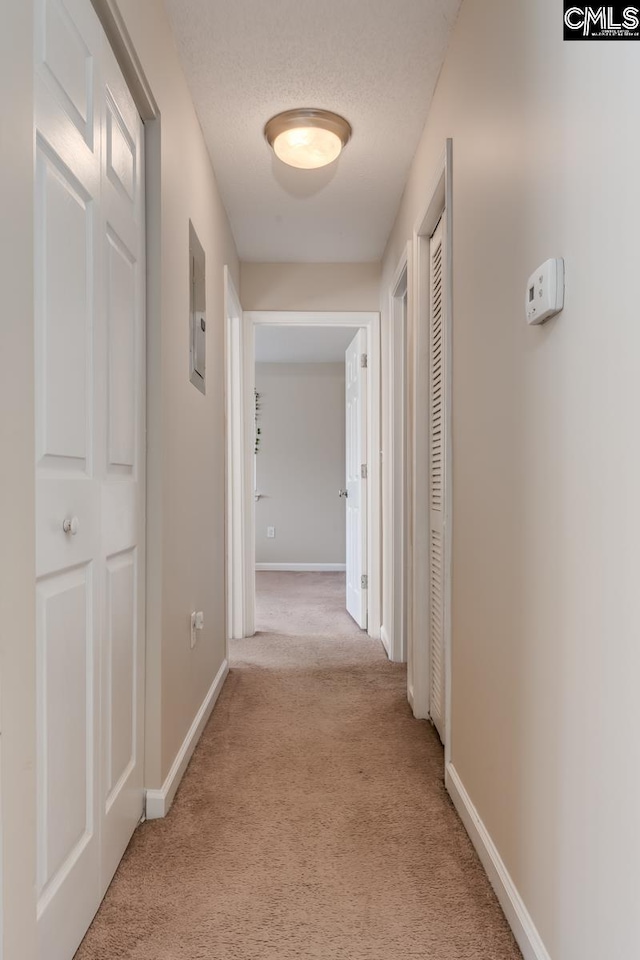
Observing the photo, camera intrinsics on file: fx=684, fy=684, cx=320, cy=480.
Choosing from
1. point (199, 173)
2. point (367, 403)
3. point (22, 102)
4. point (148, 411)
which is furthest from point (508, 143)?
point (367, 403)

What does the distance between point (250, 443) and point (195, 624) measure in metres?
1.78

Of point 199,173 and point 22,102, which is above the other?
point 199,173

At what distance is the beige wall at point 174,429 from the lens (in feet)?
6.26

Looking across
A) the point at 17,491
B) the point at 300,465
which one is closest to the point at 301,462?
the point at 300,465

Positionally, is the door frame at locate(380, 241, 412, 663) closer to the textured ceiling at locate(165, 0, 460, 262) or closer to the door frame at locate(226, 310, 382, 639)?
the door frame at locate(226, 310, 382, 639)

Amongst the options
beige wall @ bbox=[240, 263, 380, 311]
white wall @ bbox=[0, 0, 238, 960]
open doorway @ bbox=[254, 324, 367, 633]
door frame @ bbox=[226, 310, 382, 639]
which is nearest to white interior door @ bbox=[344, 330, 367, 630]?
door frame @ bbox=[226, 310, 382, 639]

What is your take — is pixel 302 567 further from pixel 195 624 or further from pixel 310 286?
pixel 195 624

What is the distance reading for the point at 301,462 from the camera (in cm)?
746

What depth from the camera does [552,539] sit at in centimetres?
122

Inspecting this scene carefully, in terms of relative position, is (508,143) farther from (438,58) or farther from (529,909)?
(529,909)

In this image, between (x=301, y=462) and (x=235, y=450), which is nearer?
(x=235, y=450)

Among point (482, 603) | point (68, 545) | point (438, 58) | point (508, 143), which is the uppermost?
point (438, 58)

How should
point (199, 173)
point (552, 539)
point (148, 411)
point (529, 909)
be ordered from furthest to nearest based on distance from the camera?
point (199, 173) < point (148, 411) < point (529, 909) < point (552, 539)

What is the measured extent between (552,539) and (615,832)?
1.54 feet
